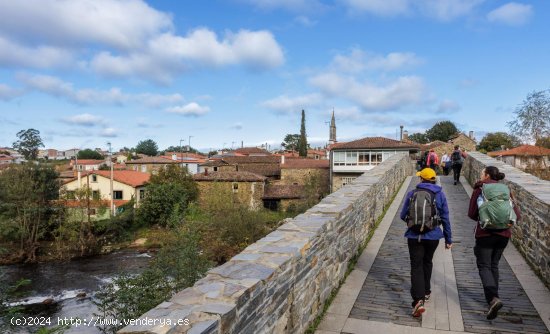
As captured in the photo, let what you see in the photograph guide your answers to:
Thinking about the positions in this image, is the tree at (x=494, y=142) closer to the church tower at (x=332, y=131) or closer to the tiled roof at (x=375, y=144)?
the tiled roof at (x=375, y=144)

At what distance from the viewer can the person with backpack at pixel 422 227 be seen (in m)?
4.11

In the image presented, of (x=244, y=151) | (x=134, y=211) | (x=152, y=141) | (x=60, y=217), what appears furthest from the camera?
(x=152, y=141)

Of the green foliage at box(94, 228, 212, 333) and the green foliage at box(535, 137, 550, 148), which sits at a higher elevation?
the green foliage at box(535, 137, 550, 148)

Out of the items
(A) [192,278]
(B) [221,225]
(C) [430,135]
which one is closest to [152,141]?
(C) [430,135]

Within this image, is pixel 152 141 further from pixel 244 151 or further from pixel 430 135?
pixel 430 135

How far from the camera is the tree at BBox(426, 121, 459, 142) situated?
2665 inches

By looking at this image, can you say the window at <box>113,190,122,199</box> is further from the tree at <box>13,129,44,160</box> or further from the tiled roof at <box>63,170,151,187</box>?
the tree at <box>13,129,44,160</box>

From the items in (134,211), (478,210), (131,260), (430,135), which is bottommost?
(131,260)

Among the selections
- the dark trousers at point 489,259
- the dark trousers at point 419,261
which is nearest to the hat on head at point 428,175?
the dark trousers at point 419,261

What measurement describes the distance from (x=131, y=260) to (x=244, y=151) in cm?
4488

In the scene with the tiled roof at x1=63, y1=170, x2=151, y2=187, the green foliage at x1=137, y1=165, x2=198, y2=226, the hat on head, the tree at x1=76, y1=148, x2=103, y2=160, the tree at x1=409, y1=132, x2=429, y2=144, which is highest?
the tree at x1=409, y1=132, x2=429, y2=144

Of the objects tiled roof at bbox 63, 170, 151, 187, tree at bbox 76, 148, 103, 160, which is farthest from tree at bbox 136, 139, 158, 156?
tiled roof at bbox 63, 170, 151, 187

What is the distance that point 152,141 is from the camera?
393 feet

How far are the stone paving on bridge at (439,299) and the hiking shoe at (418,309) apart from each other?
62 mm
